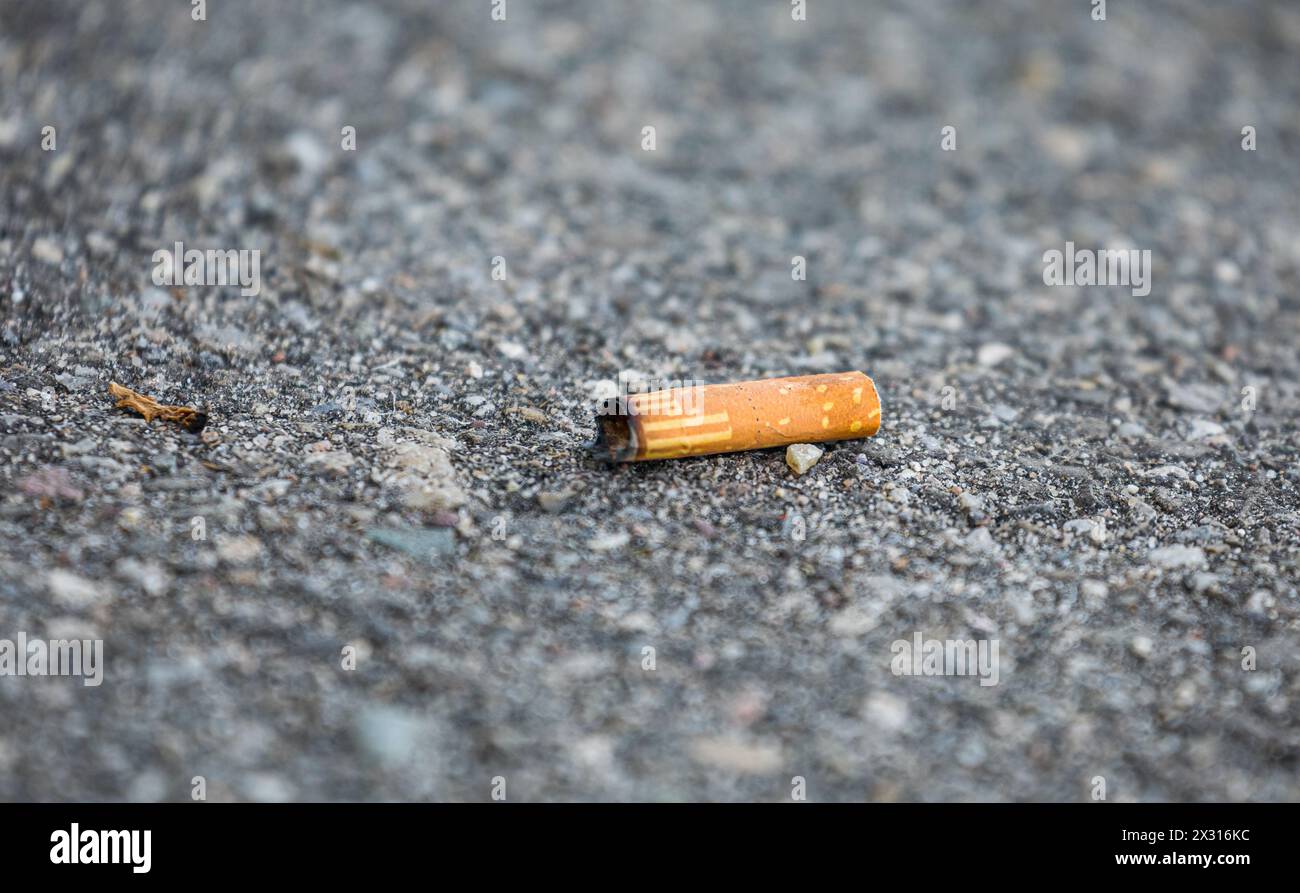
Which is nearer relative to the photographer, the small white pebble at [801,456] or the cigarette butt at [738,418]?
the cigarette butt at [738,418]

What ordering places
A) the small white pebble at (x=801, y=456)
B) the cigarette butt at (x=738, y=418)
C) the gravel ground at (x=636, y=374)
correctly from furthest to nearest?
the small white pebble at (x=801, y=456) → the cigarette butt at (x=738, y=418) → the gravel ground at (x=636, y=374)

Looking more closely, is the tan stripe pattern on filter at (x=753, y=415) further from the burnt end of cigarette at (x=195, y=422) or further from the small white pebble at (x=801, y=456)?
the burnt end of cigarette at (x=195, y=422)

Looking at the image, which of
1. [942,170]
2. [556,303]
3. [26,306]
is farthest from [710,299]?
[26,306]

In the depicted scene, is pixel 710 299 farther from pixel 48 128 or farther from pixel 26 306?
pixel 48 128

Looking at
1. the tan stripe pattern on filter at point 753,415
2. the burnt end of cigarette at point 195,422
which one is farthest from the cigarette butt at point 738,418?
the burnt end of cigarette at point 195,422

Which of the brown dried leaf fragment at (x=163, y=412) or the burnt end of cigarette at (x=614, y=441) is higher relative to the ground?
the brown dried leaf fragment at (x=163, y=412)

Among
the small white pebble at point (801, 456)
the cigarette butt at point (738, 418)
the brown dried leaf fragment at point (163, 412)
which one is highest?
the brown dried leaf fragment at point (163, 412)

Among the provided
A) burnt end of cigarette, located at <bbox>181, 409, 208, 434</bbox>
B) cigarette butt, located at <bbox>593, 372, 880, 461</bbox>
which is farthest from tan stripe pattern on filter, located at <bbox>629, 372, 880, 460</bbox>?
burnt end of cigarette, located at <bbox>181, 409, 208, 434</bbox>
